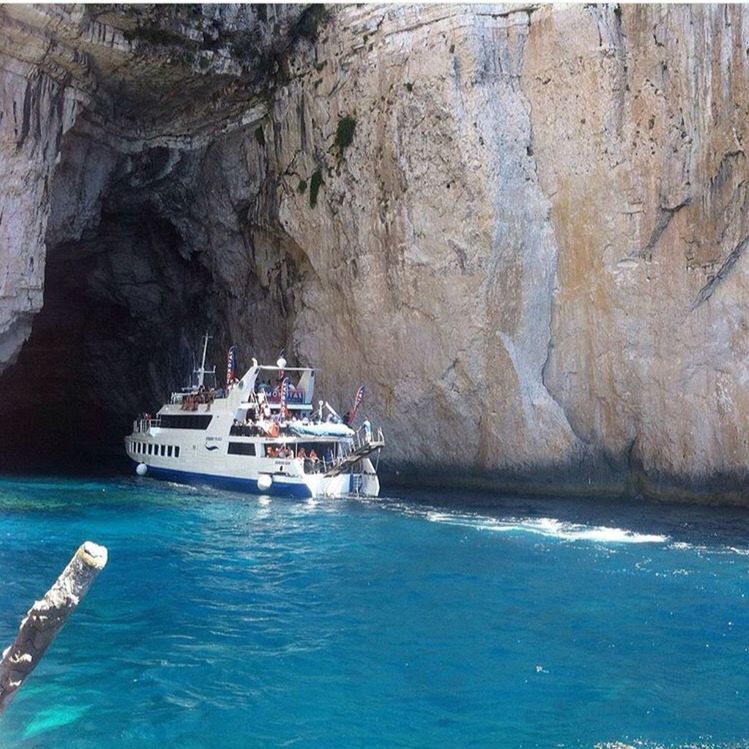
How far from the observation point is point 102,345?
46000 millimetres

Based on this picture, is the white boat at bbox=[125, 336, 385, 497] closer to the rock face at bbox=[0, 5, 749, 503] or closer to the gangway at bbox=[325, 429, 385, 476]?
the gangway at bbox=[325, 429, 385, 476]

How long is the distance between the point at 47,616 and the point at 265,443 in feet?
76.3

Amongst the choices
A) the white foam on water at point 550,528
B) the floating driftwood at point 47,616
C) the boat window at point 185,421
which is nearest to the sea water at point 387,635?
the white foam on water at point 550,528

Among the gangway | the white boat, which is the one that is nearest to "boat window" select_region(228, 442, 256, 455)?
the white boat

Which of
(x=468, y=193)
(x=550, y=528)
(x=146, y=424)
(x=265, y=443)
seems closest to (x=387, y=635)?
(x=550, y=528)

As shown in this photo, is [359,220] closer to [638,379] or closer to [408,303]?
[408,303]

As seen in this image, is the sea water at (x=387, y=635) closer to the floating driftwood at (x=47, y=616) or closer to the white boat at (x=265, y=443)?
the floating driftwood at (x=47, y=616)

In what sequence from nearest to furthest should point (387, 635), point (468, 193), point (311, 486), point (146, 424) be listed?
point (387, 635) < point (311, 486) < point (468, 193) < point (146, 424)

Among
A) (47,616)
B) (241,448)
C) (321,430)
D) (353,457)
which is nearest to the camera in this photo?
(47,616)

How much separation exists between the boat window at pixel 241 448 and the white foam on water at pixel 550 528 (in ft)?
25.4

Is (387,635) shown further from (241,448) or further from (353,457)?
(241,448)

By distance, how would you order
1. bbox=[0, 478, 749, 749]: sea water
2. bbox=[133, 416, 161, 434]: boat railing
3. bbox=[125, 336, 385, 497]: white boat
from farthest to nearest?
bbox=[133, 416, 161, 434]: boat railing, bbox=[125, 336, 385, 497]: white boat, bbox=[0, 478, 749, 749]: sea water

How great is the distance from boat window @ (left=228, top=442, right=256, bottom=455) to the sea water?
24.0ft

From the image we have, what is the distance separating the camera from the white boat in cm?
2759
